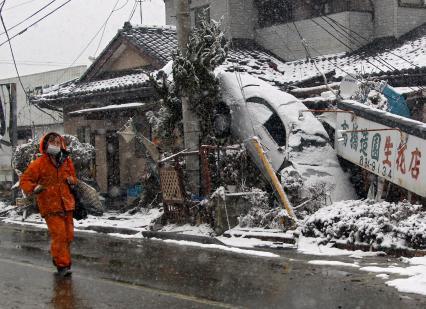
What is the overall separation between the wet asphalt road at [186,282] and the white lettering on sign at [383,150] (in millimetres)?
2434

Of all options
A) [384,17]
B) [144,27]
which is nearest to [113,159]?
[144,27]

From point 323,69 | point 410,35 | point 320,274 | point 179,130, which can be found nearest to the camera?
point 320,274

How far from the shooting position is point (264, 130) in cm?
1395

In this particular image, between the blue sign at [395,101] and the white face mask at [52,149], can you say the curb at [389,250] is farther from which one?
the white face mask at [52,149]

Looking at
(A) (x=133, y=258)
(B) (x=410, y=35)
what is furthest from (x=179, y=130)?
(B) (x=410, y=35)

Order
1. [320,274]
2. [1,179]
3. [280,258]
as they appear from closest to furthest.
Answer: [320,274]
[280,258]
[1,179]

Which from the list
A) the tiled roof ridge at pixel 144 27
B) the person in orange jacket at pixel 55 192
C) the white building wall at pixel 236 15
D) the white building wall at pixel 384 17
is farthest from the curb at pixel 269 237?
the white building wall at pixel 236 15

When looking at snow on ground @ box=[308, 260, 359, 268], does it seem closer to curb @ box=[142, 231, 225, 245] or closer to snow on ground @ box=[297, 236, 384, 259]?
snow on ground @ box=[297, 236, 384, 259]

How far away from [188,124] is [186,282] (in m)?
6.23

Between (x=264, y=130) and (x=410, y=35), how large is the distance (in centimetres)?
829

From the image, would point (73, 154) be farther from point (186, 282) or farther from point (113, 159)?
point (186, 282)

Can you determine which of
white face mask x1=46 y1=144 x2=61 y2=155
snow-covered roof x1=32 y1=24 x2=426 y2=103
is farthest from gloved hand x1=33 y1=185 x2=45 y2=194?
snow-covered roof x1=32 y1=24 x2=426 y2=103

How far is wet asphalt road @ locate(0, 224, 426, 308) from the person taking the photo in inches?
266

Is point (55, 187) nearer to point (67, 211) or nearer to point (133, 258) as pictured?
point (67, 211)
